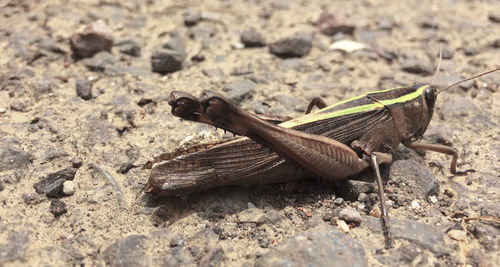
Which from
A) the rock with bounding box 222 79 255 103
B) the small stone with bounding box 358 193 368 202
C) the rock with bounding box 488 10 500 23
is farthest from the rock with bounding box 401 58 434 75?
the small stone with bounding box 358 193 368 202

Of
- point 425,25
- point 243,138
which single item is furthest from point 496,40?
point 243,138

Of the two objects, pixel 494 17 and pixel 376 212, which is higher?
pixel 494 17

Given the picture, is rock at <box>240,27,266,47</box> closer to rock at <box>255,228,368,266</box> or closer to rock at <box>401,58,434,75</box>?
rock at <box>401,58,434,75</box>

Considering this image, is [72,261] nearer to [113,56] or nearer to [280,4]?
[113,56]

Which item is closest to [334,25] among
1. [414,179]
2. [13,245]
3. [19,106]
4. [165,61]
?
[165,61]

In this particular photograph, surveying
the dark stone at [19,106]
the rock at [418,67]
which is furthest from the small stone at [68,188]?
the rock at [418,67]

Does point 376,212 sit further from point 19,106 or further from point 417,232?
point 19,106
